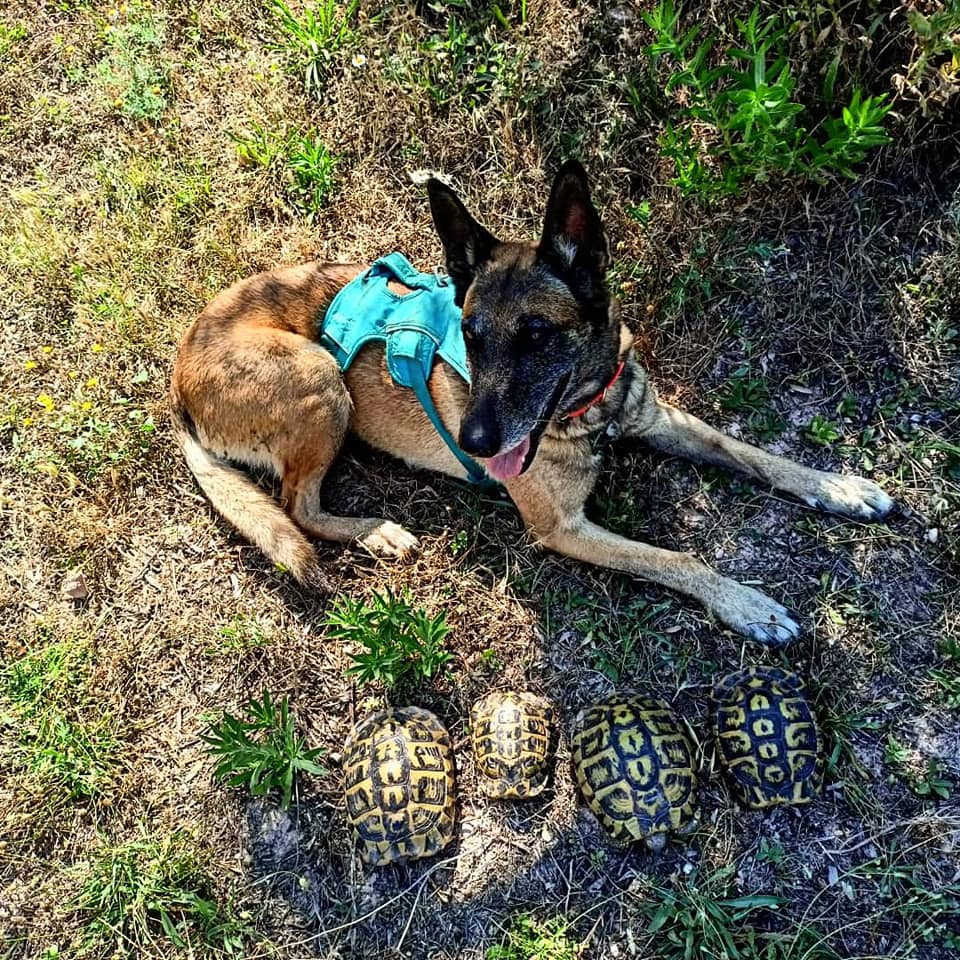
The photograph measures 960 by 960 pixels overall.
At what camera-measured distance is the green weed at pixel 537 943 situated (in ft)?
10.3

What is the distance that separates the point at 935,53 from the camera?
3.41m

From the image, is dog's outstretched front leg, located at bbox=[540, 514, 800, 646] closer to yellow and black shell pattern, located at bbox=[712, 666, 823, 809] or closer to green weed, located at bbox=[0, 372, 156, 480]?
yellow and black shell pattern, located at bbox=[712, 666, 823, 809]

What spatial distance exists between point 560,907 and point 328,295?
10.4 feet

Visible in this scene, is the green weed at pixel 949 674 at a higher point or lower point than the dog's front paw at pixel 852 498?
lower

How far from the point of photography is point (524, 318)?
324 centimetres

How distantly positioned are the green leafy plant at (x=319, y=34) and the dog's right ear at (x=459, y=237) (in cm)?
237

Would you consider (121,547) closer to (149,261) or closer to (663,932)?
(149,261)

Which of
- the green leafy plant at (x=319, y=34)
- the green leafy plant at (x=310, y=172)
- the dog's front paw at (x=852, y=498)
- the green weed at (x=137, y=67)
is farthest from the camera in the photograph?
the green weed at (x=137, y=67)

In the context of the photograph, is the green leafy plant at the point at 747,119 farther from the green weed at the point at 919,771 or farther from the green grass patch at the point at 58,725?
the green grass patch at the point at 58,725

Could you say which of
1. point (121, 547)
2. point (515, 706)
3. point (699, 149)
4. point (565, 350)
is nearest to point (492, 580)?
point (515, 706)

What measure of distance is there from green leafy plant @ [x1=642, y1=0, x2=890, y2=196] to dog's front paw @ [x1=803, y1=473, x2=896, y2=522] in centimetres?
141

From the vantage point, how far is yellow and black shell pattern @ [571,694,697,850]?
300 centimetres

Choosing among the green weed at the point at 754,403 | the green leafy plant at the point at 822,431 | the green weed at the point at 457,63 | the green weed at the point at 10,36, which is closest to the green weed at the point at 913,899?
the green leafy plant at the point at 822,431

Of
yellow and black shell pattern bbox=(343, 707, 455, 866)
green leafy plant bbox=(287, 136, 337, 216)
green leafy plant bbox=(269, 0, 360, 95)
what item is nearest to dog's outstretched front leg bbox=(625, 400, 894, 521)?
yellow and black shell pattern bbox=(343, 707, 455, 866)
